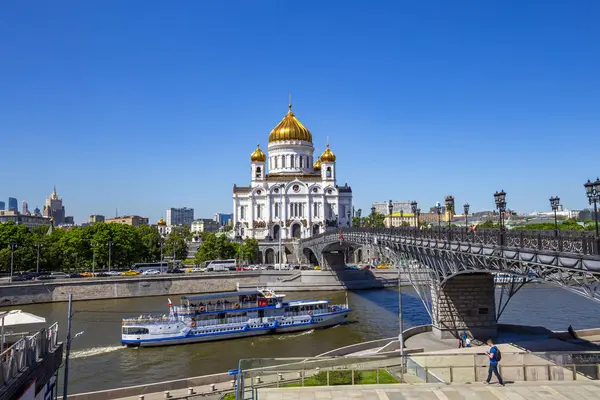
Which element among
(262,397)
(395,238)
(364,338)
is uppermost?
(395,238)

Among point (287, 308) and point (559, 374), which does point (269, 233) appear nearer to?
point (287, 308)

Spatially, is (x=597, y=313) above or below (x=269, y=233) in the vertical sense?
below

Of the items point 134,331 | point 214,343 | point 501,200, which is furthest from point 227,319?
point 501,200

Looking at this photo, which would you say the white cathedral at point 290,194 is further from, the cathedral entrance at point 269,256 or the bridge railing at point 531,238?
the bridge railing at point 531,238

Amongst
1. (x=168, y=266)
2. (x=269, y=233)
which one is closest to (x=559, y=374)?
(x=168, y=266)

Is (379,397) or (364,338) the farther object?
(364,338)

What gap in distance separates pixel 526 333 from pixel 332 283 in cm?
3214

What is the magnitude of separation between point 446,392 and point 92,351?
23594 millimetres

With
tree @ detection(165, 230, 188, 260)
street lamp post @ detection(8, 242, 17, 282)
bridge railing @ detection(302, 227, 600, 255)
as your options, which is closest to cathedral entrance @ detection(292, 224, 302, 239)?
tree @ detection(165, 230, 188, 260)

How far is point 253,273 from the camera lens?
6003cm

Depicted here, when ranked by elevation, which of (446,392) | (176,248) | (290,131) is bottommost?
(446,392)

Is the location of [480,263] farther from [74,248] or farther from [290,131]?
[290,131]

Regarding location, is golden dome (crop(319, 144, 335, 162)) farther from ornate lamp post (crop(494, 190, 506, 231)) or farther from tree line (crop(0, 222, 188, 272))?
ornate lamp post (crop(494, 190, 506, 231))

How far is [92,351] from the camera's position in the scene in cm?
3052
